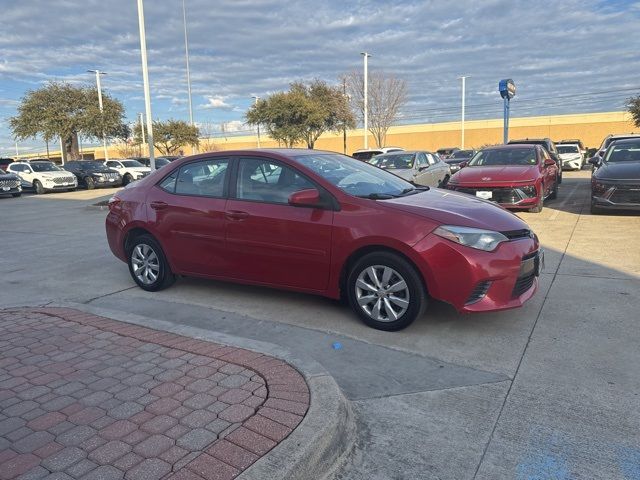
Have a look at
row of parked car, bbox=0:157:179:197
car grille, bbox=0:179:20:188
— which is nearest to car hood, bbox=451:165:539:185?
row of parked car, bbox=0:157:179:197

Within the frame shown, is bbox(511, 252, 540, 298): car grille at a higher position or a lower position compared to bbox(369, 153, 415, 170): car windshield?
lower

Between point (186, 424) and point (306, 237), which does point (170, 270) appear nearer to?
point (306, 237)

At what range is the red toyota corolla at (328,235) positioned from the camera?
430cm

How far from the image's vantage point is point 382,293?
14.9 ft

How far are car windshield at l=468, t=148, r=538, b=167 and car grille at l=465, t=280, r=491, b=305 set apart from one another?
8.41 meters

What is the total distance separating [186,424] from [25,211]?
641 inches

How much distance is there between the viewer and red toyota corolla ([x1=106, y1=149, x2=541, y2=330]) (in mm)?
4301

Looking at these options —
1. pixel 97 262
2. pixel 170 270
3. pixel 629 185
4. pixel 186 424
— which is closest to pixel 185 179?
pixel 170 270

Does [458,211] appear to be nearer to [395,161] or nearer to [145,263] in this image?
[145,263]

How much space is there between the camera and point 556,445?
9.36 ft

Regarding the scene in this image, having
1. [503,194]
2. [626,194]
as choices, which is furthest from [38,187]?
[626,194]

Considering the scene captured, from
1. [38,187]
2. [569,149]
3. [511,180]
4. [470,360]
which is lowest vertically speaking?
[470,360]

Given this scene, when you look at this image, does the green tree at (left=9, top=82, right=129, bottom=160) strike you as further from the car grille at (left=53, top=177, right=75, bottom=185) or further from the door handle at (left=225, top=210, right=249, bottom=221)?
the door handle at (left=225, top=210, right=249, bottom=221)

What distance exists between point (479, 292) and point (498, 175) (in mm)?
7359
